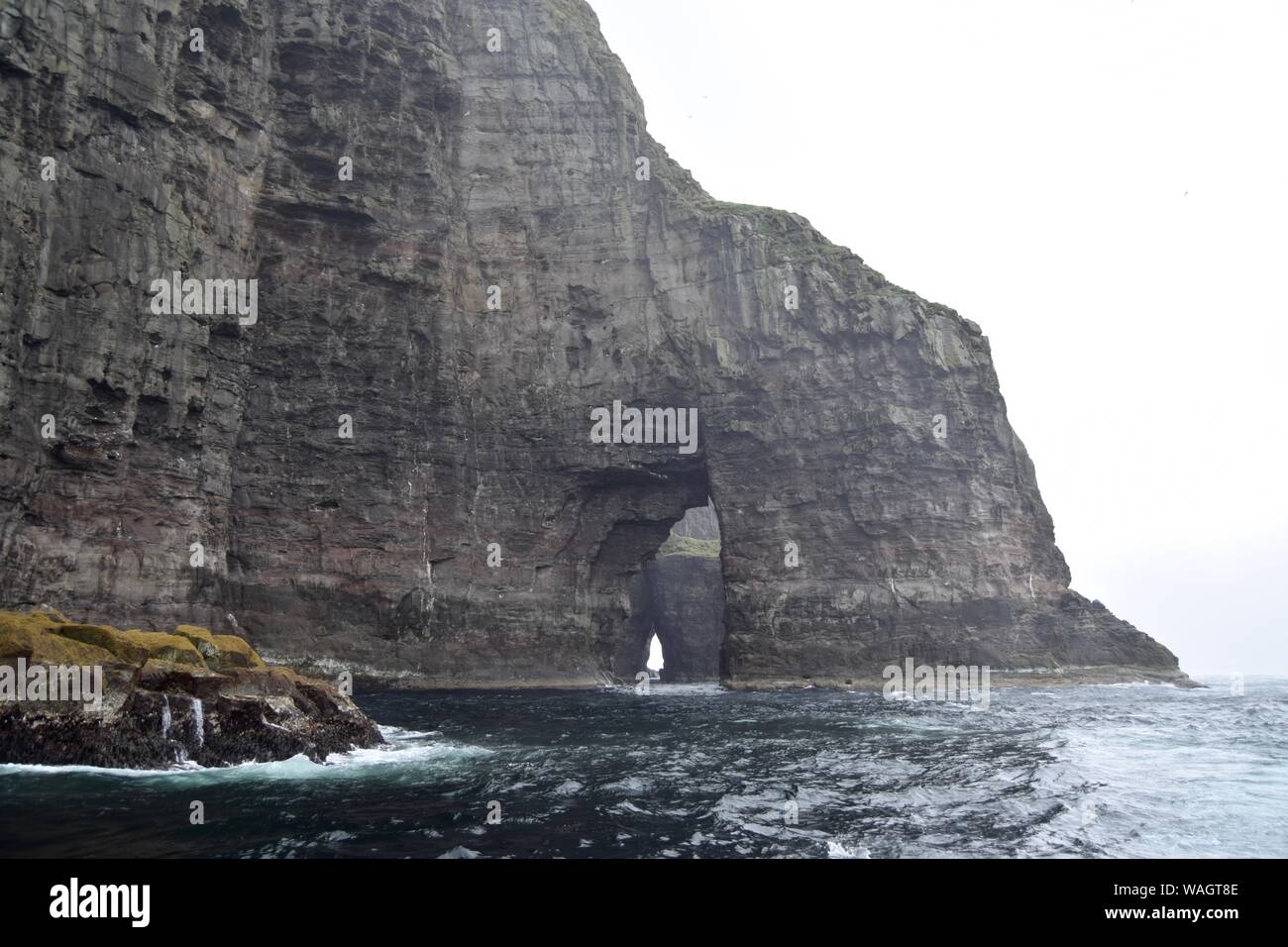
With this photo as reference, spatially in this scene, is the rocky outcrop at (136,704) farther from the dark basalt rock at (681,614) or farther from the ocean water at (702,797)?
the dark basalt rock at (681,614)

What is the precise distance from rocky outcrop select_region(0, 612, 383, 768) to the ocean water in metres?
0.96

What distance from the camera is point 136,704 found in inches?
806

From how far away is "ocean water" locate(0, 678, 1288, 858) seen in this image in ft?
43.3

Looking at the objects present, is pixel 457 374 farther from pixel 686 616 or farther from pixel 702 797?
pixel 702 797

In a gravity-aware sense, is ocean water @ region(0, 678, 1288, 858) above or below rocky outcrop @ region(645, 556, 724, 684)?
above

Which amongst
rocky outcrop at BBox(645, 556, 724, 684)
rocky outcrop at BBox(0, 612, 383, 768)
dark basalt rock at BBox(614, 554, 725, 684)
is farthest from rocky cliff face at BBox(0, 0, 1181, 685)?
rocky outcrop at BBox(645, 556, 724, 684)

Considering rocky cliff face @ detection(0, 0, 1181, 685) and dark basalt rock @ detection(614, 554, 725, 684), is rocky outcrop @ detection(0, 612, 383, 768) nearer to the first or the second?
rocky cliff face @ detection(0, 0, 1181, 685)

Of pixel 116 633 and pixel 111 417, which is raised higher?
pixel 111 417

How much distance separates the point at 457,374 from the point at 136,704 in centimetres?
4280
